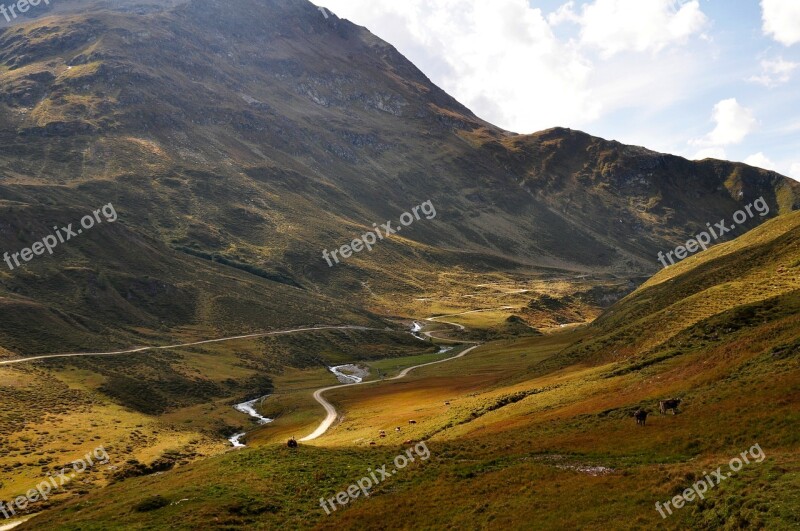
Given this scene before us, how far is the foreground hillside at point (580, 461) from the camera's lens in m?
28.5

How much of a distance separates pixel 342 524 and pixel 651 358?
3911 centimetres

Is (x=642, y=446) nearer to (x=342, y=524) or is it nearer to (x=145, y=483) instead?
(x=342, y=524)

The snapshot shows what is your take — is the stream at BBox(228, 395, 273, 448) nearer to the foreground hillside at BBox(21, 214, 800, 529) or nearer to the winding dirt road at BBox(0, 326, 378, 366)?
the foreground hillside at BBox(21, 214, 800, 529)

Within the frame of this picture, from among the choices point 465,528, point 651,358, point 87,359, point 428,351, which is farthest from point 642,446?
point 428,351

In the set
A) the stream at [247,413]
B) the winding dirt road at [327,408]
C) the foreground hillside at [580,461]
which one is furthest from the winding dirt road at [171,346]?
the foreground hillside at [580,461]

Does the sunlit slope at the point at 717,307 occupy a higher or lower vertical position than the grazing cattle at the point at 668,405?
higher

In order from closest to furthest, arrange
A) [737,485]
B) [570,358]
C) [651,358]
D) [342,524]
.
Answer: [737,485]
[342,524]
[651,358]
[570,358]

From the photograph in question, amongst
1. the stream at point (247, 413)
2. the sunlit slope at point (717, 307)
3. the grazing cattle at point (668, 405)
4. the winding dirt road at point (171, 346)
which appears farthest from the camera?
the winding dirt road at point (171, 346)

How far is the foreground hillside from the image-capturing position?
28.5 m

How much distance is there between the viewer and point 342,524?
34.2 metres

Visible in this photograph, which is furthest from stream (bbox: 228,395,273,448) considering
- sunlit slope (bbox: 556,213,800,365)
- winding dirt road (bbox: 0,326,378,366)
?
sunlit slope (bbox: 556,213,800,365)

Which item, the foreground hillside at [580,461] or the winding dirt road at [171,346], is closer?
the foreground hillside at [580,461]

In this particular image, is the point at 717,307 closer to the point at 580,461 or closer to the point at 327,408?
the point at 580,461

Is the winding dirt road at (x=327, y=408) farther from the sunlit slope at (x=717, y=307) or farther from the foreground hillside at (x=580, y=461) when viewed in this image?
the sunlit slope at (x=717, y=307)
